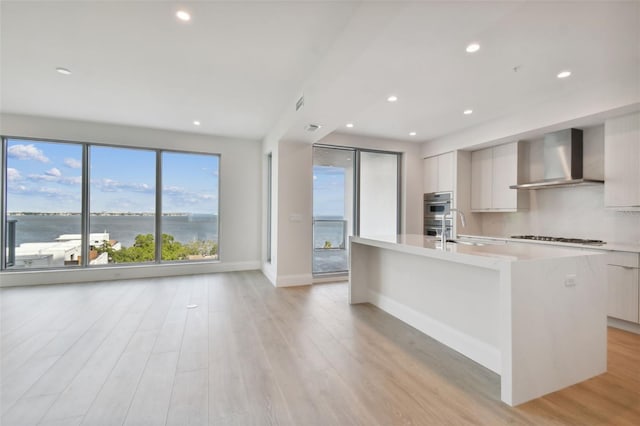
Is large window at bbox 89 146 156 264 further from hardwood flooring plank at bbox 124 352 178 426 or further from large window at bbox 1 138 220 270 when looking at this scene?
hardwood flooring plank at bbox 124 352 178 426

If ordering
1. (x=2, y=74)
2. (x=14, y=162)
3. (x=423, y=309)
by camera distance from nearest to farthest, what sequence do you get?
(x=423, y=309) → (x=2, y=74) → (x=14, y=162)

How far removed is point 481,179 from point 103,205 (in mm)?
A: 6986

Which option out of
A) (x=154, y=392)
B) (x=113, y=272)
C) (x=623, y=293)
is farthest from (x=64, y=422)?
(x=623, y=293)

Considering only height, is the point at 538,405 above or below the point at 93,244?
below

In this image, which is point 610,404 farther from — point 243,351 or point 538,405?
point 243,351

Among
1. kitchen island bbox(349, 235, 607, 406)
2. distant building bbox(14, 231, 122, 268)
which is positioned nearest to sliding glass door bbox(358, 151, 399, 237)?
kitchen island bbox(349, 235, 607, 406)

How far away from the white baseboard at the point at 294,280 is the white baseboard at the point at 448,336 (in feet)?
5.36

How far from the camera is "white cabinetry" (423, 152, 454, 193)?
5.42m

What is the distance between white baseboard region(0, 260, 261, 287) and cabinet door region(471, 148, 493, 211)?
14.9 ft

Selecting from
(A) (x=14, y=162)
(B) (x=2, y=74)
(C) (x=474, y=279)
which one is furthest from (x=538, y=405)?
(A) (x=14, y=162)

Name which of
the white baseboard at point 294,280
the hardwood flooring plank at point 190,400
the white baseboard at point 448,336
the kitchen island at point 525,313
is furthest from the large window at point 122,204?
the kitchen island at point 525,313

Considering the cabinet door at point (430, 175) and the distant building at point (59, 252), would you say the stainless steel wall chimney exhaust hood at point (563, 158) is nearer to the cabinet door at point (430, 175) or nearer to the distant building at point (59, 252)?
the cabinet door at point (430, 175)

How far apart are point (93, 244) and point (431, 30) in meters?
6.18

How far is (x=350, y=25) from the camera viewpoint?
2.24m
